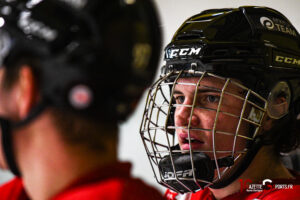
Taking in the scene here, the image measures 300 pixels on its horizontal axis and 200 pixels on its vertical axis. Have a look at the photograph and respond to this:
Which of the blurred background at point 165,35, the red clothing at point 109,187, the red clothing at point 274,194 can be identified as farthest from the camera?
the blurred background at point 165,35

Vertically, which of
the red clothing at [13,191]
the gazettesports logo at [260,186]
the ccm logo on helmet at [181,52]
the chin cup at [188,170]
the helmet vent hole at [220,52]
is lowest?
the gazettesports logo at [260,186]

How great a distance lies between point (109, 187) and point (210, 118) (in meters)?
0.62

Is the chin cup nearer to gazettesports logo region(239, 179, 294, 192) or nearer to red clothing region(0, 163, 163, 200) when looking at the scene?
gazettesports logo region(239, 179, 294, 192)

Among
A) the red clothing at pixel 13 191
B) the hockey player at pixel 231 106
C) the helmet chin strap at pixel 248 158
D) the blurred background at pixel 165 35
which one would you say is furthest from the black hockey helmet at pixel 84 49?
the blurred background at pixel 165 35

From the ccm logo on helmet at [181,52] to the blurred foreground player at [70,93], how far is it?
1.82ft

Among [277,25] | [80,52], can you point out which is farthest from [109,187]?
[277,25]

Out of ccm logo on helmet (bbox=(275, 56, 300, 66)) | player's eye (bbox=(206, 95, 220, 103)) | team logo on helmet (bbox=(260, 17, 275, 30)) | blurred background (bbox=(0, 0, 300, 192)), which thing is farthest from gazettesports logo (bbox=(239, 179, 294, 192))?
blurred background (bbox=(0, 0, 300, 192))

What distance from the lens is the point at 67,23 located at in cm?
64

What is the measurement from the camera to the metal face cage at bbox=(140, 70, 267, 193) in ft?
3.73

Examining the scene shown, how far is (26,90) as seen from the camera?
63 cm

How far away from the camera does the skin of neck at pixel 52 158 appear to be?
622mm

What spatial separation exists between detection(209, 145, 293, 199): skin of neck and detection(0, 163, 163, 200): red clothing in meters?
0.62

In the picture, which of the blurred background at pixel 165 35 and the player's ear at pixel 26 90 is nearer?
the player's ear at pixel 26 90

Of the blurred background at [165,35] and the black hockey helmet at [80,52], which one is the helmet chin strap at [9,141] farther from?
the blurred background at [165,35]
